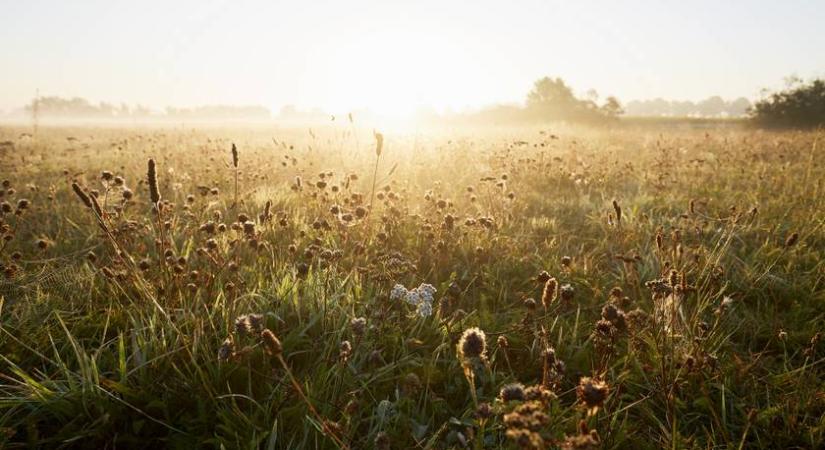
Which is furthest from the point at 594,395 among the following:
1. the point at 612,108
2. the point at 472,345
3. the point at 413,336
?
the point at 612,108

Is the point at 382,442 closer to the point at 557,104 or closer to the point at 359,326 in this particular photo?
the point at 359,326

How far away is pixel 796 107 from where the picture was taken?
28.7 m

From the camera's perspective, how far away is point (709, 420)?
2352mm

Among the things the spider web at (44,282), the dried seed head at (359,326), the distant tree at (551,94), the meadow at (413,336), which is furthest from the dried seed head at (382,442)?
the distant tree at (551,94)

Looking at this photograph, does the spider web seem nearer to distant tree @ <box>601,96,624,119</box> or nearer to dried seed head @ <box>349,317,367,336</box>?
dried seed head @ <box>349,317,367,336</box>

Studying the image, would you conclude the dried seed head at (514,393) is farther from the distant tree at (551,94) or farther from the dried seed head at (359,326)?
the distant tree at (551,94)

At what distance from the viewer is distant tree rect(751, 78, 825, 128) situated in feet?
93.2

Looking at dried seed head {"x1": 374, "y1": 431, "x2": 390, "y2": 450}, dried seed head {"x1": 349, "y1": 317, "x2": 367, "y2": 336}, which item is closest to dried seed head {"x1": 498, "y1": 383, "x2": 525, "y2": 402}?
dried seed head {"x1": 374, "y1": 431, "x2": 390, "y2": 450}

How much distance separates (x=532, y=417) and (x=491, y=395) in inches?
49.8

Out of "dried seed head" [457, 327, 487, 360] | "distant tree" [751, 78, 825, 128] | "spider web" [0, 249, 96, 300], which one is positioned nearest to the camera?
"dried seed head" [457, 327, 487, 360]

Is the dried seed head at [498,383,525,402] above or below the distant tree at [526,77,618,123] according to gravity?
below

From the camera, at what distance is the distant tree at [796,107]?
2841cm

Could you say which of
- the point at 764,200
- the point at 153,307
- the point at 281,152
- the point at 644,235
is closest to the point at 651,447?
the point at 153,307

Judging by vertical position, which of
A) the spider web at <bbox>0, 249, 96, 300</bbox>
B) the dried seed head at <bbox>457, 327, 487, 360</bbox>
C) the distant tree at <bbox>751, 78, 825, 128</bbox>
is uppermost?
the distant tree at <bbox>751, 78, 825, 128</bbox>
